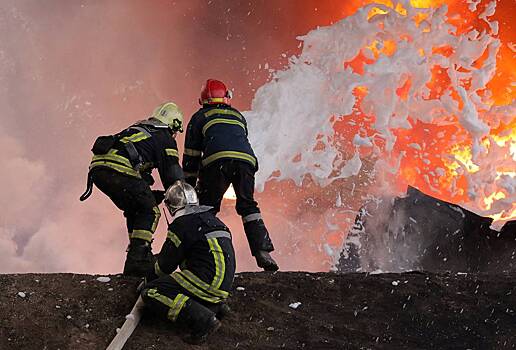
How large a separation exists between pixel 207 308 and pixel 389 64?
312 inches

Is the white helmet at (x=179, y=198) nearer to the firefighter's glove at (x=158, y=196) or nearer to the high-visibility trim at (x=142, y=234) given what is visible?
the high-visibility trim at (x=142, y=234)

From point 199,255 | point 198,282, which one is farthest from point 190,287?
point 199,255

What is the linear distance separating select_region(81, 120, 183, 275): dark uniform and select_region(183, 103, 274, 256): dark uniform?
41 centimetres

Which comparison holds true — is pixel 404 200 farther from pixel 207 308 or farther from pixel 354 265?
pixel 207 308

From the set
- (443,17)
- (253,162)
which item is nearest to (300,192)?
(443,17)

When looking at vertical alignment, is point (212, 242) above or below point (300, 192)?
below

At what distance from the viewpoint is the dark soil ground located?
14.8 feet

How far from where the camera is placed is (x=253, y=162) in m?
6.18

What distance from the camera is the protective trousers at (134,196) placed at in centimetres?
567

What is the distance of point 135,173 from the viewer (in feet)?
18.8

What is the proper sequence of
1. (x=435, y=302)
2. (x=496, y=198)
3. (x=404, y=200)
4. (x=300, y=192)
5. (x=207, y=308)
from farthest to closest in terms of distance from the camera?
(x=300, y=192) → (x=404, y=200) → (x=496, y=198) → (x=435, y=302) → (x=207, y=308)

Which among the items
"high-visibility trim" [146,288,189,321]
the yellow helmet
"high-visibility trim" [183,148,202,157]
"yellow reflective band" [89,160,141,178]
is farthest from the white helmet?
"high-visibility trim" [183,148,202,157]


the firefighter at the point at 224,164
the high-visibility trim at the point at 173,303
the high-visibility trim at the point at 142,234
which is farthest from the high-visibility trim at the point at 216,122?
the high-visibility trim at the point at 173,303

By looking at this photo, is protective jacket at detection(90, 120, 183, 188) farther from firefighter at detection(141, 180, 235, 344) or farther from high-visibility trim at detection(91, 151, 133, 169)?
firefighter at detection(141, 180, 235, 344)
